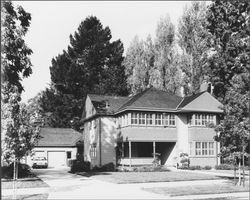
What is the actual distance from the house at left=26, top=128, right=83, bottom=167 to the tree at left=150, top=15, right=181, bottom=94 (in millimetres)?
14472

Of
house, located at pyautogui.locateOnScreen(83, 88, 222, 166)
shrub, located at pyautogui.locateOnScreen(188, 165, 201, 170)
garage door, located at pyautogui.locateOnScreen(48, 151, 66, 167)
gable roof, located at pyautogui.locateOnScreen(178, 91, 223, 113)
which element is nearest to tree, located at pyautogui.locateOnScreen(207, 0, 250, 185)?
gable roof, located at pyautogui.locateOnScreen(178, 91, 223, 113)

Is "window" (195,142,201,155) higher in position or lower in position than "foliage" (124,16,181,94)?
lower

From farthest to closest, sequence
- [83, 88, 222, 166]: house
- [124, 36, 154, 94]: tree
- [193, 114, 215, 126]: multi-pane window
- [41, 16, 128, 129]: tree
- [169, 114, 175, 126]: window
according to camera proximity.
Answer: [41, 16, 128, 129]: tree
[124, 36, 154, 94]: tree
[193, 114, 215, 126]: multi-pane window
[169, 114, 175, 126]: window
[83, 88, 222, 166]: house

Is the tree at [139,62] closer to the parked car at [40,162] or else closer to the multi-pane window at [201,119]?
the parked car at [40,162]

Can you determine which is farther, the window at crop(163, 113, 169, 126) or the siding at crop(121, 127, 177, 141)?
the window at crop(163, 113, 169, 126)

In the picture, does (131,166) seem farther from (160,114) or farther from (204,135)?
(204,135)

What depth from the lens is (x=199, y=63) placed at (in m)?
49.4

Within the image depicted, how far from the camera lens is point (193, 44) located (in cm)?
5012

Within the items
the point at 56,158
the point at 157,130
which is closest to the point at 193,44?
the point at 157,130

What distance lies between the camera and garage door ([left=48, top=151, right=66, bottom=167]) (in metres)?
48.8

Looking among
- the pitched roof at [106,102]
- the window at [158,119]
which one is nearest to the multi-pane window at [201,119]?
the window at [158,119]

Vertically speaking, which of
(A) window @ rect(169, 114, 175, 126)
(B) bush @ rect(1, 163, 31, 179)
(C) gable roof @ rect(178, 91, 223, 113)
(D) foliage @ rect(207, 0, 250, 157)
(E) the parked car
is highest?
(D) foliage @ rect(207, 0, 250, 157)

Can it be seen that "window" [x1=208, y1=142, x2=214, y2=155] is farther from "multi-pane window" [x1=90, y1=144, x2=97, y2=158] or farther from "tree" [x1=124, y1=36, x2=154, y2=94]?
"tree" [x1=124, y1=36, x2=154, y2=94]

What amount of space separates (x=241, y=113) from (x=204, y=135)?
1736cm
